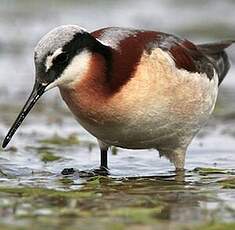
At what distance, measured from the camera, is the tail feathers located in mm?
12062

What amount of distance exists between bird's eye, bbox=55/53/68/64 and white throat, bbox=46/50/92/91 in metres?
0.07

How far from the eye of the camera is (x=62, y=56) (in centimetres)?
923

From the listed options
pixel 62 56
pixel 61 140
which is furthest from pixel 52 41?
pixel 61 140

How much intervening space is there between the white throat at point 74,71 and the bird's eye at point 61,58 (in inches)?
2.7

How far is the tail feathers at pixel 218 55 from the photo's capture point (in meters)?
12.1

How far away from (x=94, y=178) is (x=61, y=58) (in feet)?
4.70

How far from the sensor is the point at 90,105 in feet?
31.1

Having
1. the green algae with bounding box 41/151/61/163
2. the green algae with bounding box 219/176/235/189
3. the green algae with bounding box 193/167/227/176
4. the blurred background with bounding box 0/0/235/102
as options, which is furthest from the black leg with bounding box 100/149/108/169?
the blurred background with bounding box 0/0/235/102

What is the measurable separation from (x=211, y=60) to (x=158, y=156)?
50.4 inches

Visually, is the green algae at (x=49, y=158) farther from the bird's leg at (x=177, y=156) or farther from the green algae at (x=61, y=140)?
the bird's leg at (x=177, y=156)

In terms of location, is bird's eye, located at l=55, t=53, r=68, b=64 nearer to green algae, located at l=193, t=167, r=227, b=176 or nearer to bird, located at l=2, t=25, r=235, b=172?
bird, located at l=2, t=25, r=235, b=172

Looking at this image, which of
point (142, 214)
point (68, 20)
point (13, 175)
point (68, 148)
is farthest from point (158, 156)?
point (68, 20)

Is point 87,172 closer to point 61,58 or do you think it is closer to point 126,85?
→ point 126,85

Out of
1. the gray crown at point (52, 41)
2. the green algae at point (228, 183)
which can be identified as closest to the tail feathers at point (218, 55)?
the green algae at point (228, 183)
